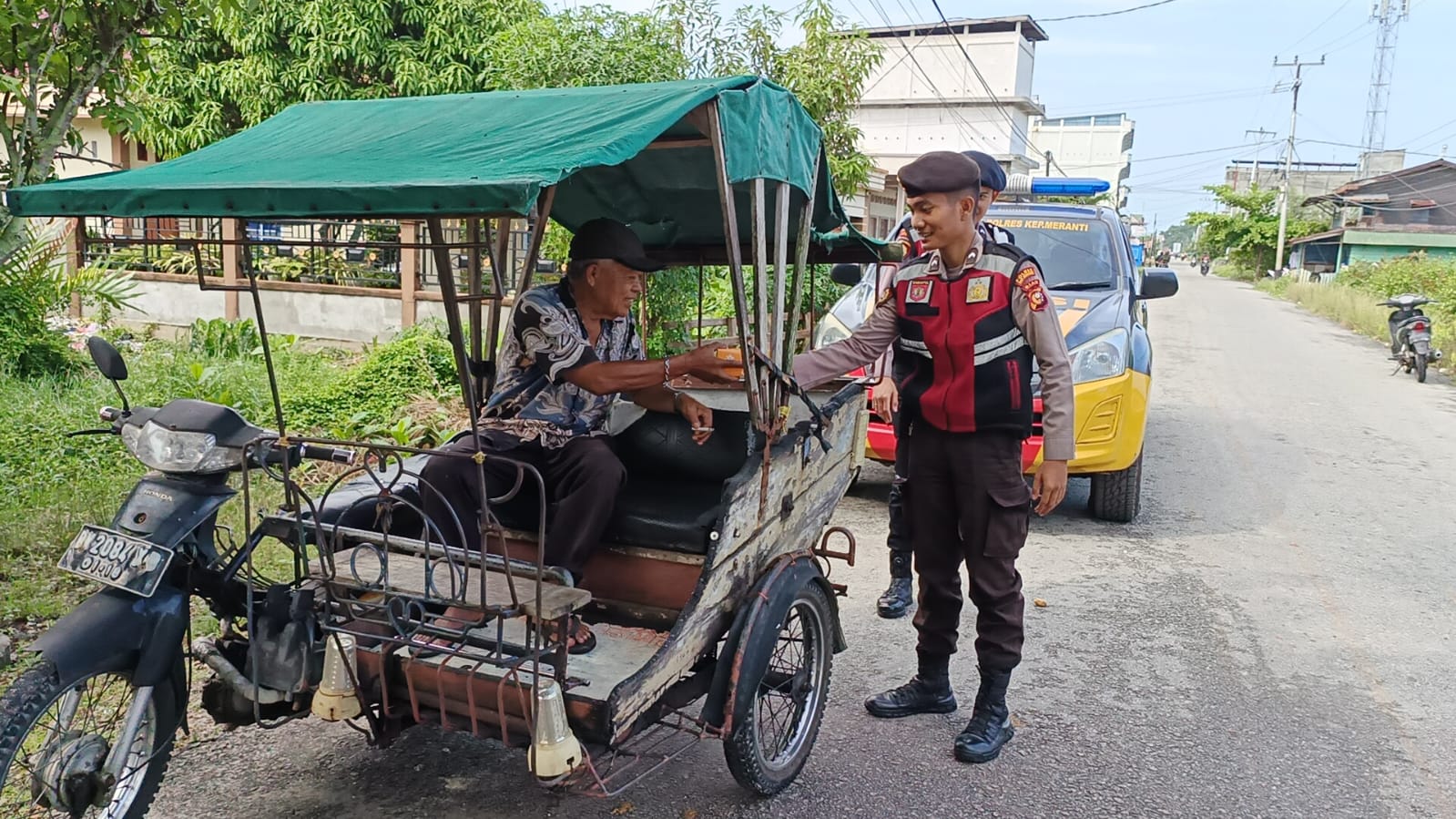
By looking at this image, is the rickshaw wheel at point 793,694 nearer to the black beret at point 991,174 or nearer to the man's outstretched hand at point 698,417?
the man's outstretched hand at point 698,417

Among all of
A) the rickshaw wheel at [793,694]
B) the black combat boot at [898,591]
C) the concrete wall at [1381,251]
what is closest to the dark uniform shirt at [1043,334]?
the rickshaw wheel at [793,694]

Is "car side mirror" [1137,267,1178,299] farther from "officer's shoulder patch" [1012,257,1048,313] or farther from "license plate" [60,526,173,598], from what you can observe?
"license plate" [60,526,173,598]

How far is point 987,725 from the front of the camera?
12.1 feet

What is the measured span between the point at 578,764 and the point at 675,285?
261 inches

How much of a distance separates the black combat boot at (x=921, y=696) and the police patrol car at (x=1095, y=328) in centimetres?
185

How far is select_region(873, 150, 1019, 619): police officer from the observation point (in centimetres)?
387

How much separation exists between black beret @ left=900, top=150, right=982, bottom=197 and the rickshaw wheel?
1.29m

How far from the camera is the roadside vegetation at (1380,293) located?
736 inches

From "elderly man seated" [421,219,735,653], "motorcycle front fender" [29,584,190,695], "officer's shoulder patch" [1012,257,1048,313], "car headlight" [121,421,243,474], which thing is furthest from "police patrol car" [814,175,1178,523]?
"motorcycle front fender" [29,584,190,695]

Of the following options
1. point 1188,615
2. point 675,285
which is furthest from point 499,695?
point 675,285

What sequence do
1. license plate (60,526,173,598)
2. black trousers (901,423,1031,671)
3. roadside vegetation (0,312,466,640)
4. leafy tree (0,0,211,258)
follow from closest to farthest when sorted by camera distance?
license plate (60,526,173,598) → black trousers (901,423,1031,671) → leafy tree (0,0,211,258) → roadside vegetation (0,312,466,640)

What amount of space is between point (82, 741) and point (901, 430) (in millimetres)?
2586

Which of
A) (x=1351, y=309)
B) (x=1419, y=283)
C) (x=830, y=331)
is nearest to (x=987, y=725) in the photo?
(x=830, y=331)

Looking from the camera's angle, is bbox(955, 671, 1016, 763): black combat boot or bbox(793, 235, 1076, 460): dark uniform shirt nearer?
bbox(793, 235, 1076, 460): dark uniform shirt
